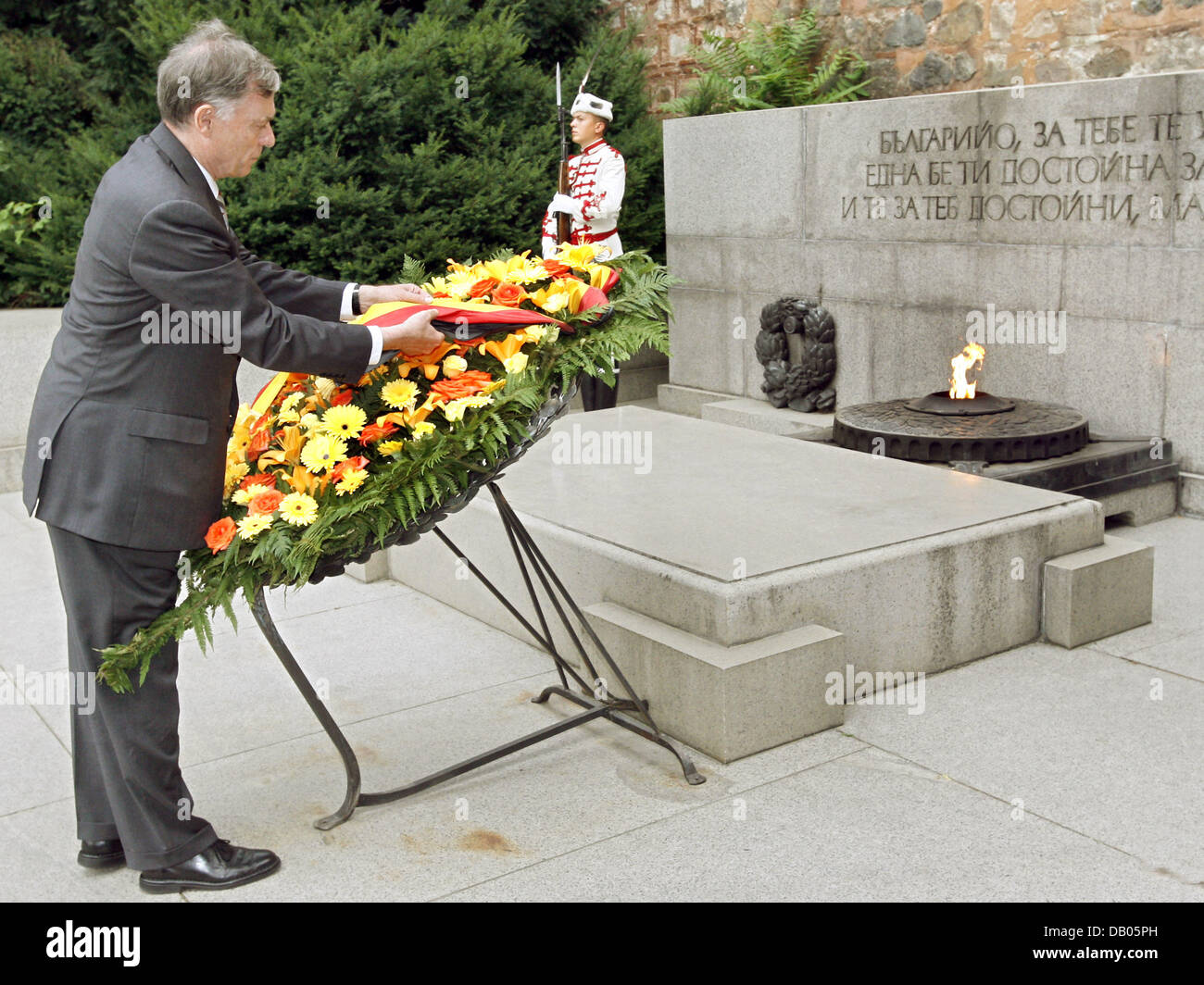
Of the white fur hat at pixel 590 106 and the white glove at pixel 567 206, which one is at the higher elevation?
the white fur hat at pixel 590 106

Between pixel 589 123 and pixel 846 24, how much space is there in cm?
238

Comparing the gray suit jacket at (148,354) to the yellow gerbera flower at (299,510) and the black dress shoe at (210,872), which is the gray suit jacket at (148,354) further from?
the black dress shoe at (210,872)

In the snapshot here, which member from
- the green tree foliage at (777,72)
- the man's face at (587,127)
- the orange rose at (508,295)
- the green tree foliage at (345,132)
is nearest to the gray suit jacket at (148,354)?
the orange rose at (508,295)

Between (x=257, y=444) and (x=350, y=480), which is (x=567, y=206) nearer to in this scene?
(x=257, y=444)

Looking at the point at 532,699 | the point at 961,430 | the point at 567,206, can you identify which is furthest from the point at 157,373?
the point at 567,206

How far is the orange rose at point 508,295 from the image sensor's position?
3.54m

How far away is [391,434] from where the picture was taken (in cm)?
339

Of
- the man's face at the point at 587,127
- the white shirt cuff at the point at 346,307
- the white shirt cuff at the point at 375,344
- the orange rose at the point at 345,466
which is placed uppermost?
the man's face at the point at 587,127

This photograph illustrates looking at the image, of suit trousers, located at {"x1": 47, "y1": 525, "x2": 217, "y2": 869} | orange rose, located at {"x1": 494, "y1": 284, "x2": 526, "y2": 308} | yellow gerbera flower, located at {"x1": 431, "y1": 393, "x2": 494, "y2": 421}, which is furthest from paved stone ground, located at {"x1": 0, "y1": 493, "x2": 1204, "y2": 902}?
orange rose, located at {"x1": 494, "y1": 284, "x2": 526, "y2": 308}

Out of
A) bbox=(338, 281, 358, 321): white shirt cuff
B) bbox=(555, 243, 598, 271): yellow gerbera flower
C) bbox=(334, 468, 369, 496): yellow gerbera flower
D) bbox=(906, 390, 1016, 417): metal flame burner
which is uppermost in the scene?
bbox=(555, 243, 598, 271): yellow gerbera flower

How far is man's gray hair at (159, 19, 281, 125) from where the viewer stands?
3.06 meters

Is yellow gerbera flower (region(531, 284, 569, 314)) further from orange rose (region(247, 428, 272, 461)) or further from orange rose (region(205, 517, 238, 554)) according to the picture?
orange rose (region(205, 517, 238, 554))

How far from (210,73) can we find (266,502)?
1013mm

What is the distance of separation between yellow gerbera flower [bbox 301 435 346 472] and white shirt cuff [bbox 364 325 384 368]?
0.22 metres
